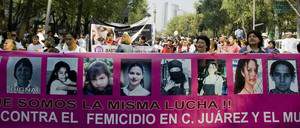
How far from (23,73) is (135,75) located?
4.30ft

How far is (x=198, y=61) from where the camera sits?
838 centimetres

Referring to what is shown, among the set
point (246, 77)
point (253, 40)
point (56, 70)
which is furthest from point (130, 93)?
point (253, 40)

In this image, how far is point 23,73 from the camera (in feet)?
27.3

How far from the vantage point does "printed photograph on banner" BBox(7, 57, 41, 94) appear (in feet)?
27.2

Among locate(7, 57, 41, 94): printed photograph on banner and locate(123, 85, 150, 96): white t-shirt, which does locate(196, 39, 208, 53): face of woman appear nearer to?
locate(123, 85, 150, 96): white t-shirt

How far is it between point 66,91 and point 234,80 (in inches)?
77.7

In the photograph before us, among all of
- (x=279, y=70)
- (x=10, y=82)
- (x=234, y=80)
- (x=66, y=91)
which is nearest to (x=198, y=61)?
(x=234, y=80)

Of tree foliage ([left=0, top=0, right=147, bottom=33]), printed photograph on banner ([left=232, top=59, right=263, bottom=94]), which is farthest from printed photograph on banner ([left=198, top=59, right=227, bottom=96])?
tree foliage ([left=0, top=0, right=147, bottom=33])

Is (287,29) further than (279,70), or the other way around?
(287,29)

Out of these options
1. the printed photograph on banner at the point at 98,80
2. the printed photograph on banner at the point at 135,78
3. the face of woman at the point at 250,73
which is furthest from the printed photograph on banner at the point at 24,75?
the face of woman at the point at 250,73

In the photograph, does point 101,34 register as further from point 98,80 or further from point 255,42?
point 98,80

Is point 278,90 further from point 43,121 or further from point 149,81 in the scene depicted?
point 43,121

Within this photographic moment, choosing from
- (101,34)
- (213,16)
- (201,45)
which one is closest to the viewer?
(201,45)

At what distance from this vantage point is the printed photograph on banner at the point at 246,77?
27.7ft
